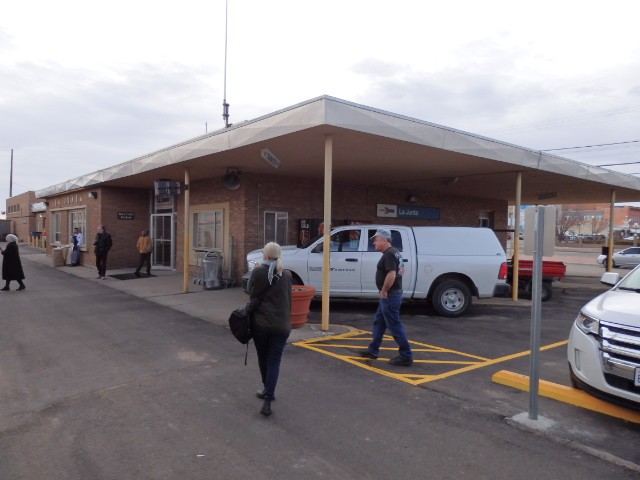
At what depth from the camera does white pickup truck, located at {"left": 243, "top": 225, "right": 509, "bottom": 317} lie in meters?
9.92

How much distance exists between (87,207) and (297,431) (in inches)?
769

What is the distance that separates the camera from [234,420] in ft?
14.5

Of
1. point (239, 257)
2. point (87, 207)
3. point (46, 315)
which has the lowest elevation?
point (46, 315)

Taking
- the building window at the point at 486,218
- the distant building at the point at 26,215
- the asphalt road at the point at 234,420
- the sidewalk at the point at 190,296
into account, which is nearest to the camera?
the asphalt road at the point at 234,420

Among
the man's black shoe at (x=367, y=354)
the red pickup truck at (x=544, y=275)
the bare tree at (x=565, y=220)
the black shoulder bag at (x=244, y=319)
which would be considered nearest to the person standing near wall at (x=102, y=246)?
the man's black shoe at (x=367, y=354)

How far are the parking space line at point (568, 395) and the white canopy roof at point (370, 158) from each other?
4.34 meters

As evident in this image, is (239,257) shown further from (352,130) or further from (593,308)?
(593,308)

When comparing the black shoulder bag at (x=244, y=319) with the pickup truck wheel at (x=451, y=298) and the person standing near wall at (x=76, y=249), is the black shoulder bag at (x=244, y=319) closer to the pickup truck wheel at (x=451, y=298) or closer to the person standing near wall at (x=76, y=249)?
the pickup truck wheel at (x=451, y=298)

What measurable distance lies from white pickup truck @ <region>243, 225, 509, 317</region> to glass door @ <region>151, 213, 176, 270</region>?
9027 mm

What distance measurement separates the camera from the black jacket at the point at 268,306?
451 centimetres

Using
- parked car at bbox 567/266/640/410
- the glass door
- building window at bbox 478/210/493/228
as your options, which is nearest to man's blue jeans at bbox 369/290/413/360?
parked car at bbox 567/266/640/410

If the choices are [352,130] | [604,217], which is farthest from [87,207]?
[604,217]

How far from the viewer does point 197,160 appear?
11633 millimetres

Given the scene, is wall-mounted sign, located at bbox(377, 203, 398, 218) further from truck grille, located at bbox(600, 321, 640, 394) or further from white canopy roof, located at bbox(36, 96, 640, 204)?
truck grille, located at bbox(600, 321, 640, 394)
